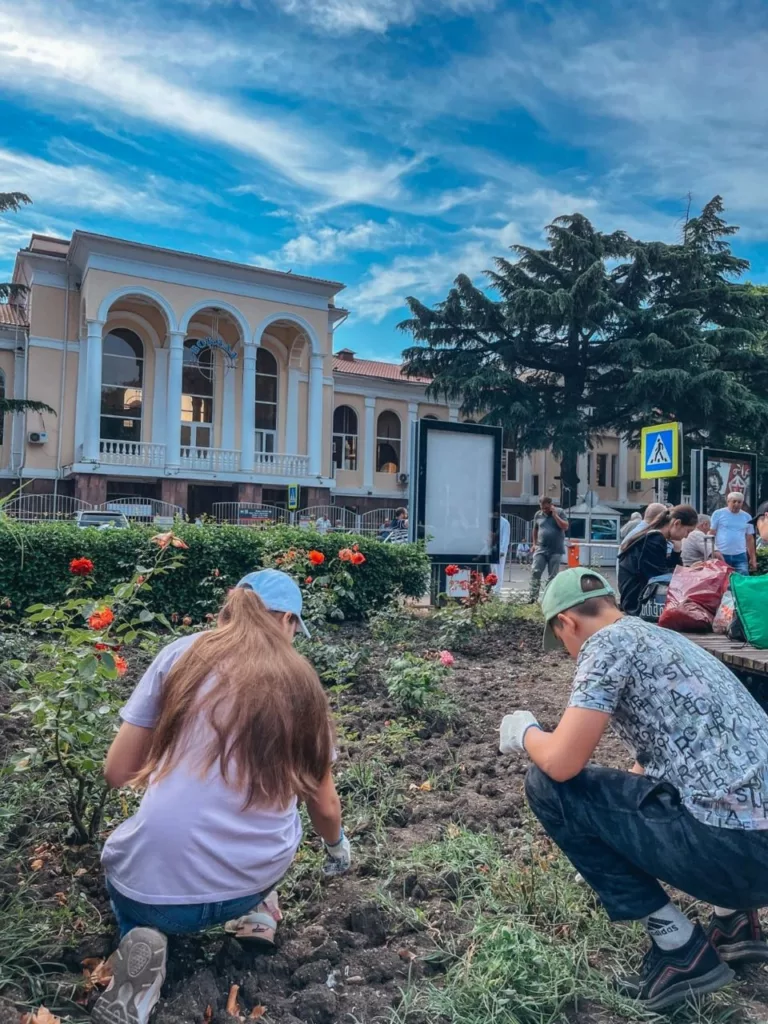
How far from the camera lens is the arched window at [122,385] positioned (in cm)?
3089

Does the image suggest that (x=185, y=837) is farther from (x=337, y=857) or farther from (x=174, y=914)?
(x=337, y=857)

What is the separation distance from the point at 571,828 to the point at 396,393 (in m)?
38.7

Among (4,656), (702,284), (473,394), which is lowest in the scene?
(4,656)

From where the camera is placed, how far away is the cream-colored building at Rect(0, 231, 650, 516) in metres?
28.2

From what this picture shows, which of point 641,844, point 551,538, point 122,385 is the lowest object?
point 641,844

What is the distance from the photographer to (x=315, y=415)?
31.8m

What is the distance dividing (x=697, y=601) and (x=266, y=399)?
3135cm

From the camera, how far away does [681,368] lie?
27891 mm

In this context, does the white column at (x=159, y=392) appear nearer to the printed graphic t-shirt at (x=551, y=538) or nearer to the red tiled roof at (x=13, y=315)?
the red tiled roof at (x=13, y=315)

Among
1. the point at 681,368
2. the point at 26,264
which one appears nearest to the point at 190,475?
the point at 26,264

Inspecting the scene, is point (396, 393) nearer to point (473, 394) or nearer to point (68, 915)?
point (473, 394)

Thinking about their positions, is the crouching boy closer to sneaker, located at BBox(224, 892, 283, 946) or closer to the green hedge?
sneaker, located at BBox(224, 892, 283, 946)

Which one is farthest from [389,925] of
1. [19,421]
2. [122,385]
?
[122,385]

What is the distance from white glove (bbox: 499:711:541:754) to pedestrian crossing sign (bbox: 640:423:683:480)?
772cm
